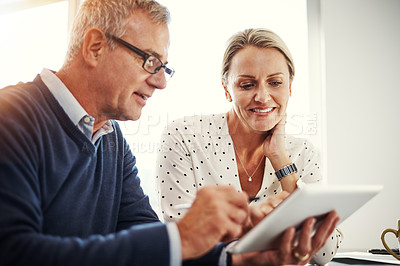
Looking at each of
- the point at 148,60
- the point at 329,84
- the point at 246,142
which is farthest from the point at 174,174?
the point at 329,84

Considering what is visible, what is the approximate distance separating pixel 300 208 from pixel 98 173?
64 centimetres

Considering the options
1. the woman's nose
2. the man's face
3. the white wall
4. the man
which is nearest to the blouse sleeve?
the man

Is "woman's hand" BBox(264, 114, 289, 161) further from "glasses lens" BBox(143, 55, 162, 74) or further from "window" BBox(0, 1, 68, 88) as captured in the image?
"window" BBox(0, 1, 68, 88)

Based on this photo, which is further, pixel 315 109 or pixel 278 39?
pixel 315 109

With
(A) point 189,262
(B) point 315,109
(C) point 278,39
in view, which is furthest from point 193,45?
(A) point 189,262

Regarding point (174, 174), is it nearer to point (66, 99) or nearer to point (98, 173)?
point (98, 173)

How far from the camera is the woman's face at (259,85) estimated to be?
→ 172 centimetres

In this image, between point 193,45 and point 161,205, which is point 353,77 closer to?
point 193,45

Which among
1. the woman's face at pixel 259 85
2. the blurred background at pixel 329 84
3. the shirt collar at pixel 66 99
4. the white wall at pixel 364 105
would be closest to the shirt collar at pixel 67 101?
the shirt collar at pixel 66 99

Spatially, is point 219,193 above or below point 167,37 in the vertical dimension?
below

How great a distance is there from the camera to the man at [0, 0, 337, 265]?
722mm

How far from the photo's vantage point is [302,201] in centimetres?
79

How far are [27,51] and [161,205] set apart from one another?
109 inches

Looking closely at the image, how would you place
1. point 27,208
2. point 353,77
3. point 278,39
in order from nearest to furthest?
point 27,208
point 278,39
point 353,77
